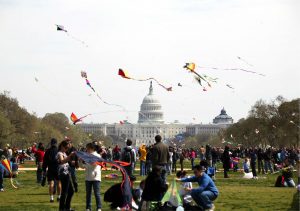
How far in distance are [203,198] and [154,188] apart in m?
1.08

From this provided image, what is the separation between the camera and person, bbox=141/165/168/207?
1669 cm

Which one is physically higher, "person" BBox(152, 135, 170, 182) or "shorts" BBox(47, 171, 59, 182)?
"person" BBox(152, 135, 170, 182)

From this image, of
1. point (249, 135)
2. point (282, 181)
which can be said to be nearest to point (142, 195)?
point (282, 181)

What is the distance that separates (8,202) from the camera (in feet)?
66.3

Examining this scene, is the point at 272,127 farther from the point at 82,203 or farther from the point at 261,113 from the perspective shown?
the point at 82,203

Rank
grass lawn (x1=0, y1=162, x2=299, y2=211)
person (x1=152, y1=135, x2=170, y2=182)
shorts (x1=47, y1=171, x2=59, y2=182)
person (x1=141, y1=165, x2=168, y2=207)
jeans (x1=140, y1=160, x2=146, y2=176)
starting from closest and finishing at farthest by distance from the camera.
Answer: person (x1=141, y1=165, x2=168, y2=207)
grass lawn (x1=0, y1=162, x2=299, y2=211)
person (x1=152, y1=135, x2=170, y2=182)
shorts (x1=47, y1=171, x2=59, y2=182)
jeans (x1=140, y1=160, x2=146, y2=176)

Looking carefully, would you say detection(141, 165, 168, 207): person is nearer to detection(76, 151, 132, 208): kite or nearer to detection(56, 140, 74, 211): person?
detection(76, 151, 132, 208): kite

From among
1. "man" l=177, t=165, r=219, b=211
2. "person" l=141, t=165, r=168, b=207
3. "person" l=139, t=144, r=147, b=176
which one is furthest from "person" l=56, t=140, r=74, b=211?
"person" l=139, t=144, r=147, b=176

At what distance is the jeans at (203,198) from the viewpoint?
16781 millimetres

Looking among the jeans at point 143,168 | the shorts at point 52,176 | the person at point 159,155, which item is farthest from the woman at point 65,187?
the jeans at point 143,168

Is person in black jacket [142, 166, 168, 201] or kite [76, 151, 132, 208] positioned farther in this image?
kite [76, 151, 132, 208]

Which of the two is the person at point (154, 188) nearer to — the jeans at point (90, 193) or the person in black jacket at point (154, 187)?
the person in black jacket at point (154, 187)

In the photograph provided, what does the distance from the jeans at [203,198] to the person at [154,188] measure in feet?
2.22

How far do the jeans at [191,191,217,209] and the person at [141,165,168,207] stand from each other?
2.22ft
